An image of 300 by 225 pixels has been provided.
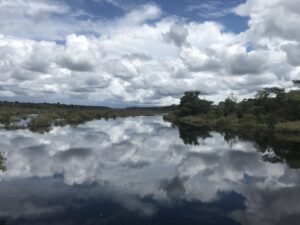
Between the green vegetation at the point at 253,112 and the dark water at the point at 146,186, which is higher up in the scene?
the green vegetation at the point at 253,112

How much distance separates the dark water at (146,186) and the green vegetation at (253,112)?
37.0 m

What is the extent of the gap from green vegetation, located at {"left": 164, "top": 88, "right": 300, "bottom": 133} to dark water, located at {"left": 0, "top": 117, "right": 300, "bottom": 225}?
37020mm

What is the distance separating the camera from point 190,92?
449 ft

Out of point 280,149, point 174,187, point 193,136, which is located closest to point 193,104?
point 193,136

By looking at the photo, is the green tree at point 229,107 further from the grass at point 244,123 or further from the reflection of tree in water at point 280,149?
the reflection of tree in water at point 280,149

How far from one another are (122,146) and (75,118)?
60.4 metres

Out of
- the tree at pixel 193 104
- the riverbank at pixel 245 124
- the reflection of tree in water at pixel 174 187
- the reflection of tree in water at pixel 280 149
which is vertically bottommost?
the reflection of tree in water at pixel 174 187

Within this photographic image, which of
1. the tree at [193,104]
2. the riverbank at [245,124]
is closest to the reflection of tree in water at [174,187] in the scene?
the riverbank at [245,124]

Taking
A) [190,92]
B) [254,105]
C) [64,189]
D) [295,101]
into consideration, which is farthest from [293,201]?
[190,92]

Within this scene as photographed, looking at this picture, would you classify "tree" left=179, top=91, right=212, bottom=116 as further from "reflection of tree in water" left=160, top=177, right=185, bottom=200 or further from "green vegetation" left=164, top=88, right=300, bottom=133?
"reflection of tree in water" left=160, top=177, right=185, bottom=200

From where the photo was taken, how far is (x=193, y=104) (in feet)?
437

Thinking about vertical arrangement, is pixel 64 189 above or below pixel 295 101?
below

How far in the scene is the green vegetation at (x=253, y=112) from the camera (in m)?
85.8

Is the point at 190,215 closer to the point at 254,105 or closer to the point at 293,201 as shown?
the point at 293,201
